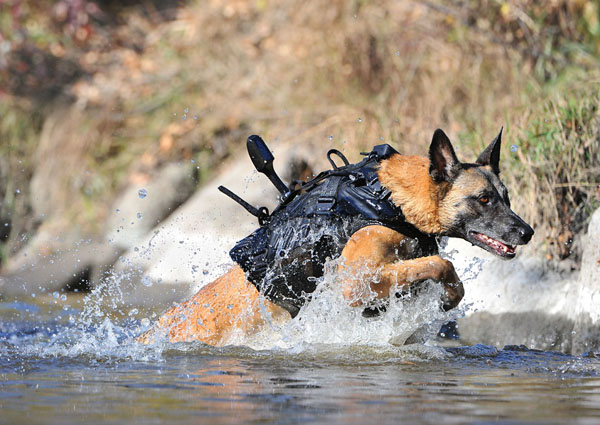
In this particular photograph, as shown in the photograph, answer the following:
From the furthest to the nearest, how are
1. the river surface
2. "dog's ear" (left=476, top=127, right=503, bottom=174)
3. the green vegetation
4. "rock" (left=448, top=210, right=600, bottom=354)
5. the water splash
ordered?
A: the green vegetation, "rock" (left=448, top=210, right=600, bottom=354), "dog's ear" (left=476, top=127, right=503, bottom=174), the water splash, the river surface

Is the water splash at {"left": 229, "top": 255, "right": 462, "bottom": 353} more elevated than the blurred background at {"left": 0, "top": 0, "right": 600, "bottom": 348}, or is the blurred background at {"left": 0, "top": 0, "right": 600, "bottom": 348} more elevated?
the blurred background at {"left": 0, "top": 0, "right": 600, "bottom": 348}

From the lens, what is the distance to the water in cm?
333

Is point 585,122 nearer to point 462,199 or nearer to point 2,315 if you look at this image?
point 462,199

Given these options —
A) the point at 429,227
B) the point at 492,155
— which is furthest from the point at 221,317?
the point at 492,155

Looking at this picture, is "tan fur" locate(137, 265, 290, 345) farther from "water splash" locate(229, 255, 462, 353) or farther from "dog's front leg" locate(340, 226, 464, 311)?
"dog's front leg" locate(340, 226, 464, 311)

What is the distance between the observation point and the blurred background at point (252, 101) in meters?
7.65

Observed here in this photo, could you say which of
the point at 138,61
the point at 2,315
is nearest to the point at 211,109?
the point at 138,61

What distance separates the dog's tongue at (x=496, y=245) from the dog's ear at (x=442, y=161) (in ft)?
1.25

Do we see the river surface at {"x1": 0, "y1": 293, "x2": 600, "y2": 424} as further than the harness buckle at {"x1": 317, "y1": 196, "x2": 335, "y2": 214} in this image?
No

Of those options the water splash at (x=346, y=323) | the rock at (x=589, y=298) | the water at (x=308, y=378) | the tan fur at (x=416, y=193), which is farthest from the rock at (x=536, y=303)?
the tan fur at (x=416, y=193)

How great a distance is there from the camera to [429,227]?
486 centimetres

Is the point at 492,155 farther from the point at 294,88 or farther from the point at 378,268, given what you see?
the point at 294,88

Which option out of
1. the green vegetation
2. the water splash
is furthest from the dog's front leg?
the green vegetation

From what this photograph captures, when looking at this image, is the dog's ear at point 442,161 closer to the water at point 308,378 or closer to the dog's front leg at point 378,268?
the dog's front leg at point 378,268
